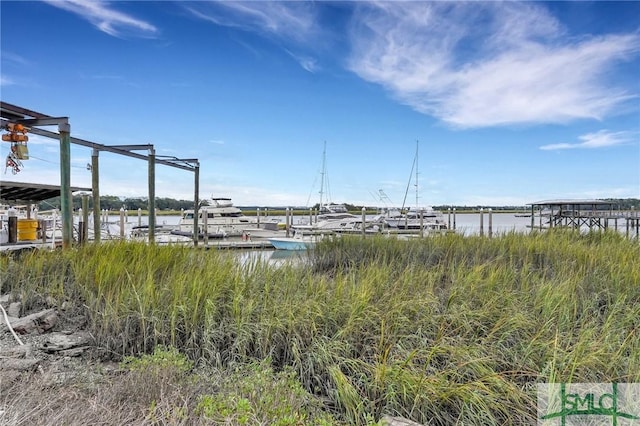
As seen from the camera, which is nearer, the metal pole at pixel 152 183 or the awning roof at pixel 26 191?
the awning roof at pixel 26 191

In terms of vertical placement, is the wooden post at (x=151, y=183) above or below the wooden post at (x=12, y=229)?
above

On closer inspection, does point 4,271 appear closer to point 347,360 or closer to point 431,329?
point 347,360

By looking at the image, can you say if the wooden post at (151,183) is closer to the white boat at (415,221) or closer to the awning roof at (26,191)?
the awning roof at (26,191)

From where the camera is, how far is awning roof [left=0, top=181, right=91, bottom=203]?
26.0 ft

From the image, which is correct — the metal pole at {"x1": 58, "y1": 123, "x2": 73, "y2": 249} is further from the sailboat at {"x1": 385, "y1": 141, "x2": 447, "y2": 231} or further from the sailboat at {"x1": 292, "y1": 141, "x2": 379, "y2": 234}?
the sailboat at {"x1": 385, "y1": 141, "x2": 447, "y2": 231}

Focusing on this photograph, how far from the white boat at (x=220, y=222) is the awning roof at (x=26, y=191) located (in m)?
9.38

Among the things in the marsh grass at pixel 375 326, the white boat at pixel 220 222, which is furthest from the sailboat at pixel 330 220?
the marsh grass at pixel 375 326

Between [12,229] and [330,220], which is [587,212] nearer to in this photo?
[330,220]

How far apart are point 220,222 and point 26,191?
11.9 metres

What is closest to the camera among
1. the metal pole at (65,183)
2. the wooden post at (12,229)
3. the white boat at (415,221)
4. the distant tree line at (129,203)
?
the metal pole at (65,183)

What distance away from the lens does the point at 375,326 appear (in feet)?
11.5

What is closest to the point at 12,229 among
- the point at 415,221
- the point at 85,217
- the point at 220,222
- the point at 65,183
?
the point at 85,217

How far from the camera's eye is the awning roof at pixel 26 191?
7910mm

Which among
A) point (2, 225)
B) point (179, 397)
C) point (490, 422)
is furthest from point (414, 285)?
point (2, 225)
